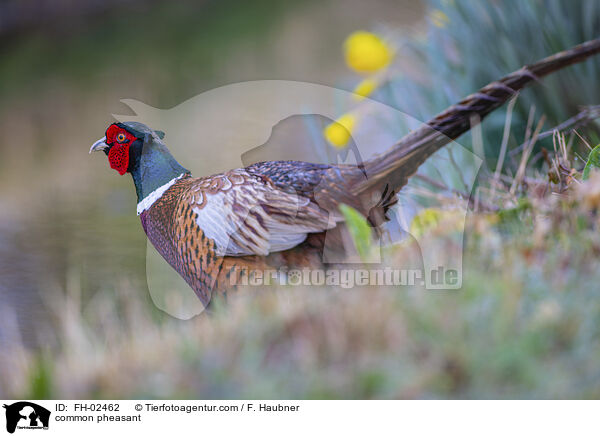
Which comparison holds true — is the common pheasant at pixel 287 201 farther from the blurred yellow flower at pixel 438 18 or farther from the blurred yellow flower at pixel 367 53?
the blurred yellow flower at pixel 438 18

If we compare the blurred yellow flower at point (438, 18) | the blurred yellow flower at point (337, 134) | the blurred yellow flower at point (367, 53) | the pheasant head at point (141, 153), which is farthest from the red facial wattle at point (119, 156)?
the blurred yellow flower at point (438, 18)

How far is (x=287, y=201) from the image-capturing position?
622mm

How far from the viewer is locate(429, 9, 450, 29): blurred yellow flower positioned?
40.0 inches

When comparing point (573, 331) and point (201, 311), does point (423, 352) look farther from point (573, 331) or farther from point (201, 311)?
point (201, 311)

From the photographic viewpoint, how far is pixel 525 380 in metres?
0.42

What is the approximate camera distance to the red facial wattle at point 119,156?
0.69m

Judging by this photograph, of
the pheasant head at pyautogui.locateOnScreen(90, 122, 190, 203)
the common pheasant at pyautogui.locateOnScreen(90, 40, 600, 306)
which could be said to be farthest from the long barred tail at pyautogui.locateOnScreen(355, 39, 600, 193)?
the pheasant head at pyautogui.locateOnScreen(90, 122, 190, 203)

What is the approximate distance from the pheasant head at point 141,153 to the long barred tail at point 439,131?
0.24 meters

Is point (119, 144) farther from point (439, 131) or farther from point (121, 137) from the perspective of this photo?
point (439, 131)
